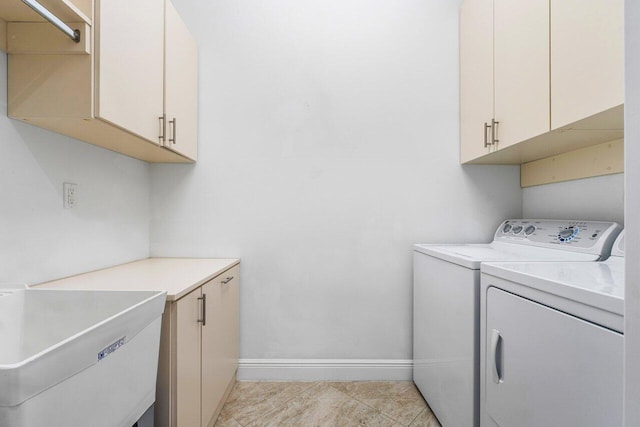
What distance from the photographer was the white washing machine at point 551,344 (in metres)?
0.71

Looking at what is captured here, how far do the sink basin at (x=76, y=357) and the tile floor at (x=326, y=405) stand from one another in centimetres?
95

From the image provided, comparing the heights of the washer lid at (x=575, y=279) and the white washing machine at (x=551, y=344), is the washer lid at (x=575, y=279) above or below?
above

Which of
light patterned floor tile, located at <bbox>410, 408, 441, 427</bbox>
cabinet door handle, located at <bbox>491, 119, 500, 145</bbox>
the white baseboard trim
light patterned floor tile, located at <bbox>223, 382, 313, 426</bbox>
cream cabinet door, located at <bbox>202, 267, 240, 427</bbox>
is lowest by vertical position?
light patterned floor tile, located at <bbox>410, 408, 441, 427</bbox>

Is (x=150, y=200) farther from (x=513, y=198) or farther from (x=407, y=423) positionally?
(x=513, y=198)

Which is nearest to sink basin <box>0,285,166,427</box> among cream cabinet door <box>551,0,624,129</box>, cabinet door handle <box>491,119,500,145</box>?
cream cabinet door <box>551,0,624,129</box>

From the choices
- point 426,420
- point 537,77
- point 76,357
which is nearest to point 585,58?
point 537,77

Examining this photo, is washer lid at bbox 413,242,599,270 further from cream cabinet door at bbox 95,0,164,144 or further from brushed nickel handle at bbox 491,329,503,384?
cream cabinet door at bbox 95,0,164,144

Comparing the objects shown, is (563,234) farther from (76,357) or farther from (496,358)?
(76,357)

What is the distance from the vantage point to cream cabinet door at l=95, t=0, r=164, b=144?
1140 mm

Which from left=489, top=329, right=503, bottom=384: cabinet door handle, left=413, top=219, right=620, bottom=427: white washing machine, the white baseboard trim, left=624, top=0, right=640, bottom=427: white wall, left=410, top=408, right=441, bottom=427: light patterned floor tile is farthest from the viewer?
the white baseboard trim

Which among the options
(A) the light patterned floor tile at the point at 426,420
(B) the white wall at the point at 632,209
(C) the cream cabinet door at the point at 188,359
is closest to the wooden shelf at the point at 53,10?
(C) the cream cabinet door at the point at 188,359

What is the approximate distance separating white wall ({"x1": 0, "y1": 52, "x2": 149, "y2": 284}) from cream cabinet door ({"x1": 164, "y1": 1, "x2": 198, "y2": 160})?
350mm

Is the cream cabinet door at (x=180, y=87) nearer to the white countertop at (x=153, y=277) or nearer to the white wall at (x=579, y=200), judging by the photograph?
the white countertop at (x=153, y=277)

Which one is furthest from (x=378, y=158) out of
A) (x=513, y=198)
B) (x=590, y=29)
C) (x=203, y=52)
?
(x=203, y=52)
